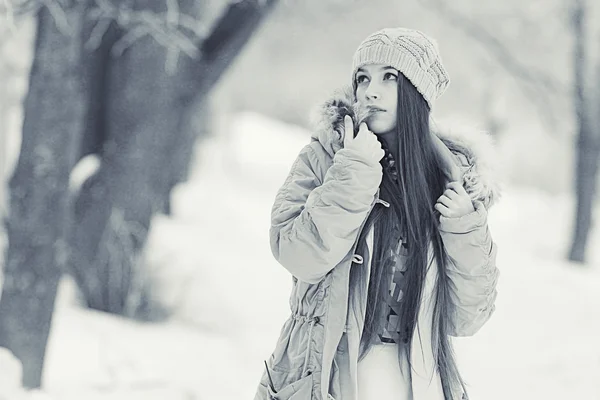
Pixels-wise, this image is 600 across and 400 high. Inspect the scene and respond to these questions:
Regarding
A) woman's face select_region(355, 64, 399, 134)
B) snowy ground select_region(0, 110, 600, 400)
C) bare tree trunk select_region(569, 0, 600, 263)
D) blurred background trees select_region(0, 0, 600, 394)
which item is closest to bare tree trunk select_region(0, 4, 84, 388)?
blurred background trees select_region(0, 0, 600, 394)

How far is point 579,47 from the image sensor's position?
1087 cm

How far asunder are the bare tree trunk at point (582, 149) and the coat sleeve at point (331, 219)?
9477 millimetres

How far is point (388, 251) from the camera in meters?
2.33

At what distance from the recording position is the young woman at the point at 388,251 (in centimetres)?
221

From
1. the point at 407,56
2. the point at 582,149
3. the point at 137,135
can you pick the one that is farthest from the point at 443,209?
the point at 582,149

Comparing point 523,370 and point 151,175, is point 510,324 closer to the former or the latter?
point 523,370

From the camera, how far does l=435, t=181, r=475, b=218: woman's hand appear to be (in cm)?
225

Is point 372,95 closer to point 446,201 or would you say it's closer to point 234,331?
point 446,201

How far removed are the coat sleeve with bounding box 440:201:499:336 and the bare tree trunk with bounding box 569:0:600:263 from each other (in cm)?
924

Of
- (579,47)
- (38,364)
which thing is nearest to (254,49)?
(579,47)

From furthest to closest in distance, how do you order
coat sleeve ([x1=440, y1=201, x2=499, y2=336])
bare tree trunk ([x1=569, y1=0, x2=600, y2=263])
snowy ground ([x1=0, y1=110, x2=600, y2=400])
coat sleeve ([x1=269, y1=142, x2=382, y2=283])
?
bare tree trunk ([x1=569, y1=0, x2=600, y2=263]), snowy ground ([x1=0, y1=110, x2=600, y2=400]), coat sleeve ([x1=440, y1=201, x2=499, y2=336]), coat sleeve ([x1=269, y1=142, x2=382, y2=283])

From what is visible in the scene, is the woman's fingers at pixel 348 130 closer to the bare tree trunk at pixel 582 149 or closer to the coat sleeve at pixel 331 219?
the coat sleeve at pixel 331 219

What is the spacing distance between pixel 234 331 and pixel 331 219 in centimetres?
478

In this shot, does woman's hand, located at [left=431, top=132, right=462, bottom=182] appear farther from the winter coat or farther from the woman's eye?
the woman's eye
